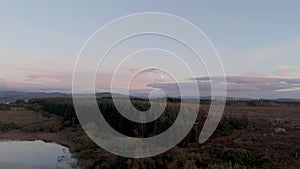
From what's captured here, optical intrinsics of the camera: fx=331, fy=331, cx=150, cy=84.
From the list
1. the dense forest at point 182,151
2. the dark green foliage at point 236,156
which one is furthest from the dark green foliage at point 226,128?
the dark green foliage at point 236,156

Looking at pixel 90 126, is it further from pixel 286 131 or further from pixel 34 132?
pixel 286 131

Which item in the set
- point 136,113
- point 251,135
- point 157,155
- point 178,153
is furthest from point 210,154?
point 136,113

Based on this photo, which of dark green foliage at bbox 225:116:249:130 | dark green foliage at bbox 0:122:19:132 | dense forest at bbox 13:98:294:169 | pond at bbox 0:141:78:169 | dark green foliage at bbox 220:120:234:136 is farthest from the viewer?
dark green foliage at bbox 0:122:19:132

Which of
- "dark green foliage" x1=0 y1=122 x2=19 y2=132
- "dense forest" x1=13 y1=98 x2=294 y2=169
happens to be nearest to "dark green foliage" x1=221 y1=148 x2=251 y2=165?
"dense forest" x1=13 y1=98 x2=294 y2=169

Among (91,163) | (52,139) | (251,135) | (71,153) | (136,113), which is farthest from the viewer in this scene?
(52,139)

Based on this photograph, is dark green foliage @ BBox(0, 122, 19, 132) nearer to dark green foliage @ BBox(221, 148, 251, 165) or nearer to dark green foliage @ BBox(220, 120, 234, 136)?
dark green foliage @ BBox(220, 120, 234, 136)

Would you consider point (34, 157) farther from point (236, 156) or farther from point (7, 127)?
point (7, 127)

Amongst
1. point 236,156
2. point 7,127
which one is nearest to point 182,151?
point 236,156

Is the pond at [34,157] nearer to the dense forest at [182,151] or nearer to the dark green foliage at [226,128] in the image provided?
the dense forest at [182,151]
